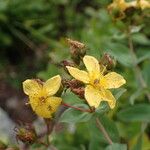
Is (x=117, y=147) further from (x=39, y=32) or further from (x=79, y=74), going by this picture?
(x=39, y=32)

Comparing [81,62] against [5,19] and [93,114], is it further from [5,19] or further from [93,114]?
[5,19]

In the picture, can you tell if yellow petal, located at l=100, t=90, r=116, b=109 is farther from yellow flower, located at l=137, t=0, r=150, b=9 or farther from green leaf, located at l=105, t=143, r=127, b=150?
yellow flower, located at l=137, t=0, r=150, b=9

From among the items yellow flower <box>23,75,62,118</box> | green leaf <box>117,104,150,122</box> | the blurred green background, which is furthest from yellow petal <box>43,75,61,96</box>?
the blurred green background

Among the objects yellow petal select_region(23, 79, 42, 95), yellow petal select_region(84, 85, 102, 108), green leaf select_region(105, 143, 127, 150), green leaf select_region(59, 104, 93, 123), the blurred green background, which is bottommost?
the blurred green background

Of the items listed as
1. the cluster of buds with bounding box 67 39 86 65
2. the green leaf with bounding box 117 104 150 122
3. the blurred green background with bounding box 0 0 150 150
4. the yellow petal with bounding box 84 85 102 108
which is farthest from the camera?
the blurred green background with bounding box 0 0 150 150

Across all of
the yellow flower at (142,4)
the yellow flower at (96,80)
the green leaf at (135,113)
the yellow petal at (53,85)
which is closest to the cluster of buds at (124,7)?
the yellow flower at (142,4)

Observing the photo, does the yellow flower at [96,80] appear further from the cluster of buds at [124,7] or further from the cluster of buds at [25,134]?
the cluster of buds at [124,7]
